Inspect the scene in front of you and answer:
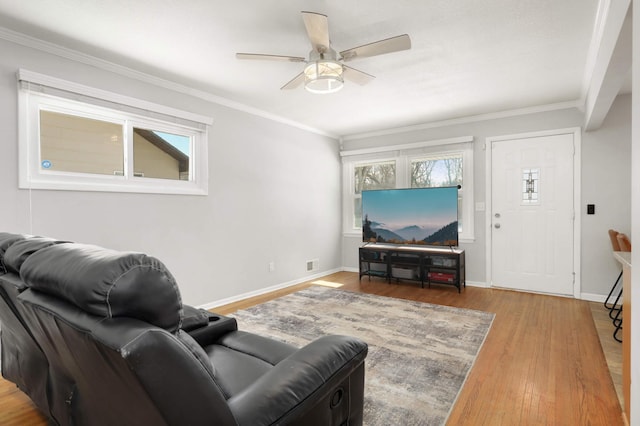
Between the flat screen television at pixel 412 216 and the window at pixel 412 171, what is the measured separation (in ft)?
1.27

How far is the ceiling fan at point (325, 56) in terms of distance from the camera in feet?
7.01

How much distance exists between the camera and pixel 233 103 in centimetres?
411

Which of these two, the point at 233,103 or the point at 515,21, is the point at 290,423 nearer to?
the point at 515,21

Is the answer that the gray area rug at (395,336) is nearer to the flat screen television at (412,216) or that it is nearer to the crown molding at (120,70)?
the flat screen television at (412,216)

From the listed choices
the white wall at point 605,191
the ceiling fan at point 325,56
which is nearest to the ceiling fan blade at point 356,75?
the ceiling fan at point 325,56

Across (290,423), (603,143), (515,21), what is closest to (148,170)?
(290,423)

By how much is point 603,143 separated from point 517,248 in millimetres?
1598

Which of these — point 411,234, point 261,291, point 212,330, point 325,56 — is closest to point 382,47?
point 325,56

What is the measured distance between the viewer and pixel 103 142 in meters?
3.08

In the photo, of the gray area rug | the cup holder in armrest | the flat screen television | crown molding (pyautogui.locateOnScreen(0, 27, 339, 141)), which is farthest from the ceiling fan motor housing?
the flat screen television

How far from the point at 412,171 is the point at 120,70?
4.18 metres

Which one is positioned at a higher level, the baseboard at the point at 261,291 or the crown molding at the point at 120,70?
the crown molding at the point at 120,70

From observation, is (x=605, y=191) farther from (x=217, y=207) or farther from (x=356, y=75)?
(x=217, y=207)

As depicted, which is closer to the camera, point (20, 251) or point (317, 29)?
A: point (20, 251)
